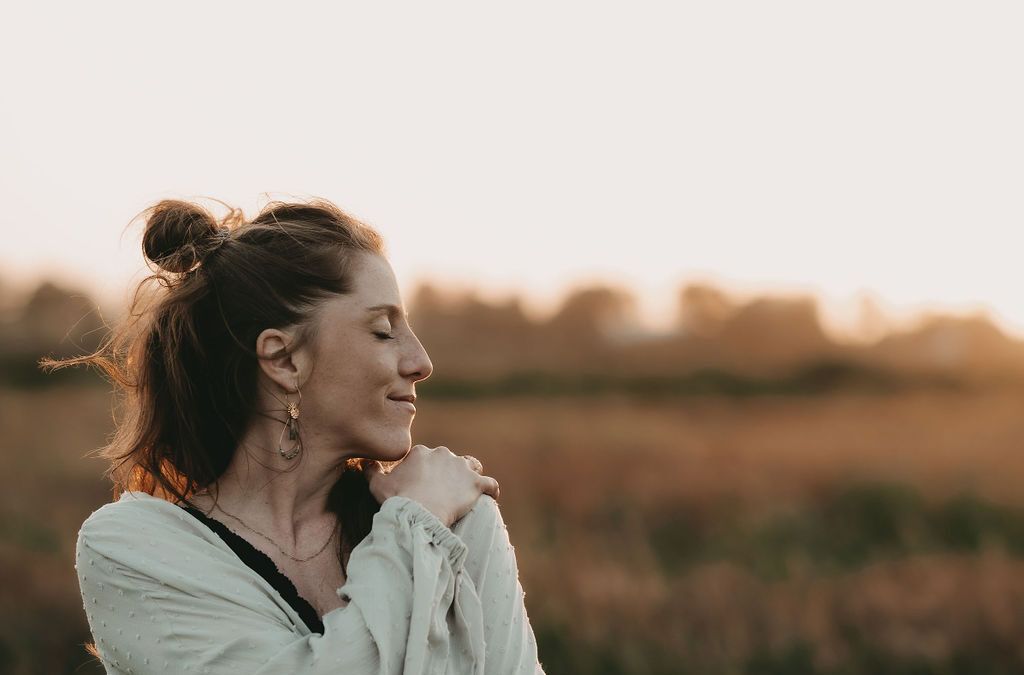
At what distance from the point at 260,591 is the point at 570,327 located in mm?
29759

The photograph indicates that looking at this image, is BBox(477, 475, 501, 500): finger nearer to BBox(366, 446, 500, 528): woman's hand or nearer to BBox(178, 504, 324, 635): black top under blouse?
BBox(366, 446, 500, 528): woman's hand

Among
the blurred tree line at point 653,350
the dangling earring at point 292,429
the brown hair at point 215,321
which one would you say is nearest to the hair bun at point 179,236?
the brown hair at point 215,321

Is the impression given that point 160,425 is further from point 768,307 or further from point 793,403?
point 768,307

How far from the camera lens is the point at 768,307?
1195 inches

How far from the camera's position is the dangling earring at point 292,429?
7.21ft

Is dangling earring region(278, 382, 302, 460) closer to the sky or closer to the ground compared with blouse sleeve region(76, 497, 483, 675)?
closer to the sky

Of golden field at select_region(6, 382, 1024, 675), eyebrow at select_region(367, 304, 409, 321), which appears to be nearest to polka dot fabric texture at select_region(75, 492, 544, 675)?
eyebrow at select_region(367, 304, 409, 321)

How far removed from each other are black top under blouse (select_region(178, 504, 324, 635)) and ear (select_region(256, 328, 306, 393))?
0.29m

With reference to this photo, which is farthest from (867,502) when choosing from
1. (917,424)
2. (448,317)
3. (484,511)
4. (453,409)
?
(448,317)

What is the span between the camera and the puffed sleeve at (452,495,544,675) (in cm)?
208

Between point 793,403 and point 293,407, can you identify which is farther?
point 793,403

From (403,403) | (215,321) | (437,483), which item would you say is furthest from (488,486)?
(215,321)

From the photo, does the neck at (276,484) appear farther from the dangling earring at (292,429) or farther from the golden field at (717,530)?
the golden field at (717,530)

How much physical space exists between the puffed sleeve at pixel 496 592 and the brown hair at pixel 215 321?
0.24 meters
